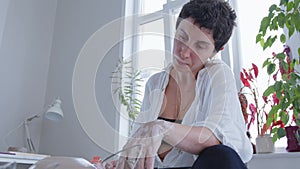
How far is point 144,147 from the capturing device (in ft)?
1.84

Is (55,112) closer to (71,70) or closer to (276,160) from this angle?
(71,70)

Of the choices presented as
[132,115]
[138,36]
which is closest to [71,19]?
[138,36]

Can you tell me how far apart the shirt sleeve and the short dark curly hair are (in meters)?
0.11

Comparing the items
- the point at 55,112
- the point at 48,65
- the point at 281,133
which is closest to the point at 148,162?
the point at 281,133

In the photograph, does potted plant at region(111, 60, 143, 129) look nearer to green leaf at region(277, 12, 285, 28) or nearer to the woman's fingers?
green leaf at region(277, 12, 285, 28)

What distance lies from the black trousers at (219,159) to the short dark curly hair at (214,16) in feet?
1.34

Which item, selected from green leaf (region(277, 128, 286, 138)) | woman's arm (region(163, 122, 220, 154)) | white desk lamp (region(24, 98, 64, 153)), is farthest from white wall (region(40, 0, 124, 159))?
woman's arm (region(163, 122, 220, 154))

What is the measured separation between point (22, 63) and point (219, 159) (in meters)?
2.06

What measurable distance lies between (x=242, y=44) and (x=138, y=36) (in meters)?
0.79

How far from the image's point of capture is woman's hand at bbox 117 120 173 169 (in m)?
0.54

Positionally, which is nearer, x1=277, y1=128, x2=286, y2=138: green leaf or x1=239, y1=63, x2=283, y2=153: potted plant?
x1=277, y1=128, x2=286, y2=138: green leaf

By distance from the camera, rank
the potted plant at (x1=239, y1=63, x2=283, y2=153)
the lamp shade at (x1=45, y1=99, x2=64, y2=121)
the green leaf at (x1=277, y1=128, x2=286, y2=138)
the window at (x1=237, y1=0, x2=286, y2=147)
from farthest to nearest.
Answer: the lamp shade at (x1=45, y1=99, x2=64, y2=121) → the window at (x1=237, y1=0, x2=286, y2=147) → the potted plant at (x1=239, y1=63, x2=283, y2=153) → the green leaf at (x1=277, y1=128, x2=286, y2=138)

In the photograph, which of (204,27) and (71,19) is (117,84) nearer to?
(71,19)

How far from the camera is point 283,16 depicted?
1036 millimetres
